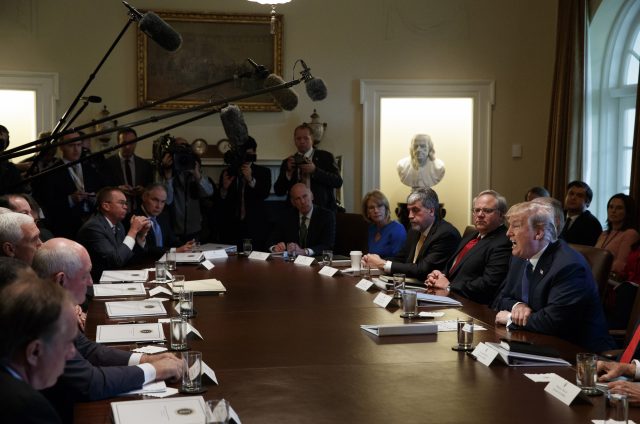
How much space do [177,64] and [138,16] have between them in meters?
6.05

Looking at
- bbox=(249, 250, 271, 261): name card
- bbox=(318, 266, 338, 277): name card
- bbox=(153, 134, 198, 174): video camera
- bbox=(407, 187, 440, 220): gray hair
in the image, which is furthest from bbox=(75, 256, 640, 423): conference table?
bbox=(153, 134, 198, 174): video camera

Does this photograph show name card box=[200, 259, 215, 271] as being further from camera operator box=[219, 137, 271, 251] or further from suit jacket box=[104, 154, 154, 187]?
suit jacket box=[104, 154, 154, 187]

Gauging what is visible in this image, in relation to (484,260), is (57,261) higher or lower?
higher

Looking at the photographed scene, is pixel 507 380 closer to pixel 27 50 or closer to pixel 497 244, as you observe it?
pixel 497 244

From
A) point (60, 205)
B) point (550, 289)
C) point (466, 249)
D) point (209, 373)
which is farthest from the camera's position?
point (60, 205)

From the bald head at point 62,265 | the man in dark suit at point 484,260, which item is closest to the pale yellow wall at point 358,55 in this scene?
the man in dark suit at point 484,260

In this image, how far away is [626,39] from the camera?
8.39 meters

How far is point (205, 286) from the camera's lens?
14.9 ft

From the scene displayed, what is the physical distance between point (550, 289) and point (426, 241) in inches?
77.3

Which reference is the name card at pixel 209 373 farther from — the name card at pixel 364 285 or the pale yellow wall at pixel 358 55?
the pale yellow wall at pixel 358 55

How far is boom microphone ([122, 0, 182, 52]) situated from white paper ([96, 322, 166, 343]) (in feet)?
3.57

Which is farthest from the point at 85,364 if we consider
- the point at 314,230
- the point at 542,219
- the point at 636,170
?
the point at 636,170

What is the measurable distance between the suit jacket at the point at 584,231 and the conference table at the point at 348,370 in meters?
2.98

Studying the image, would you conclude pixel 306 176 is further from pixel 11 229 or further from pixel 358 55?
pixel 11 229
